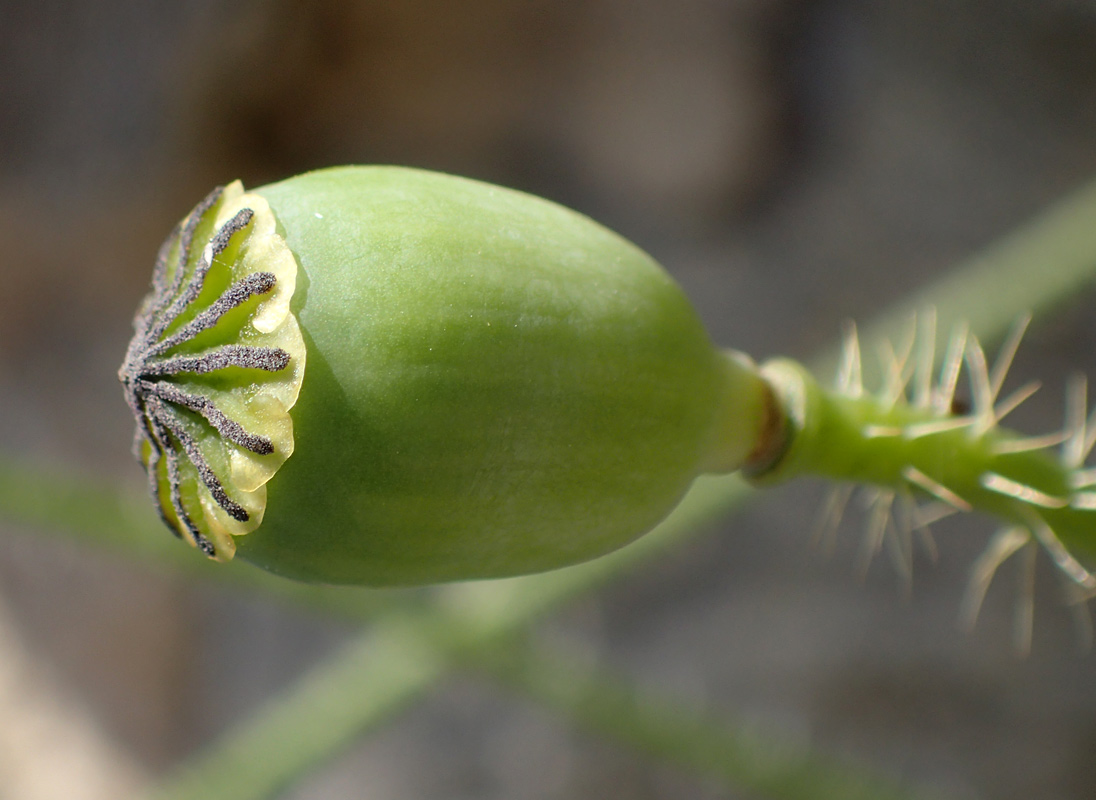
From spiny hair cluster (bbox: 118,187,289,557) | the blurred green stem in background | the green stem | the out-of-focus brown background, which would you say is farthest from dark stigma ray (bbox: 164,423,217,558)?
the out-of-focus brown background

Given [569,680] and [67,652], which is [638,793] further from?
[67,652]

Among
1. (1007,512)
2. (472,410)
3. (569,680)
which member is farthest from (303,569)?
(569,680)

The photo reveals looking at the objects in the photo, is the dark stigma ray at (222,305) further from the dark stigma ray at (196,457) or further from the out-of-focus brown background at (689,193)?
the out-of-focus brown background at (689,193)

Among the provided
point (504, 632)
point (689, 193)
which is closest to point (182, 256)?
point (504, 632)

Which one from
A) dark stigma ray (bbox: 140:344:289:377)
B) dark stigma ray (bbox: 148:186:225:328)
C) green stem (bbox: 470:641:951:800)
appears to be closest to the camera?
dark stigma ray (bbox: 140:344:289:377)

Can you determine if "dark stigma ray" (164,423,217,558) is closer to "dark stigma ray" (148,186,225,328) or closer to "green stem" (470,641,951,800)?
"dark stigma ray" (148,186,225,328)

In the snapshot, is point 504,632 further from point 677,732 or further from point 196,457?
point 196,457

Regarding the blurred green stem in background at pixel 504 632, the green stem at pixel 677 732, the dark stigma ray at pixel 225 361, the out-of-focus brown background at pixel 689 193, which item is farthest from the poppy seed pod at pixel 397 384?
the out-of-focus brown background at pixel 689 193
